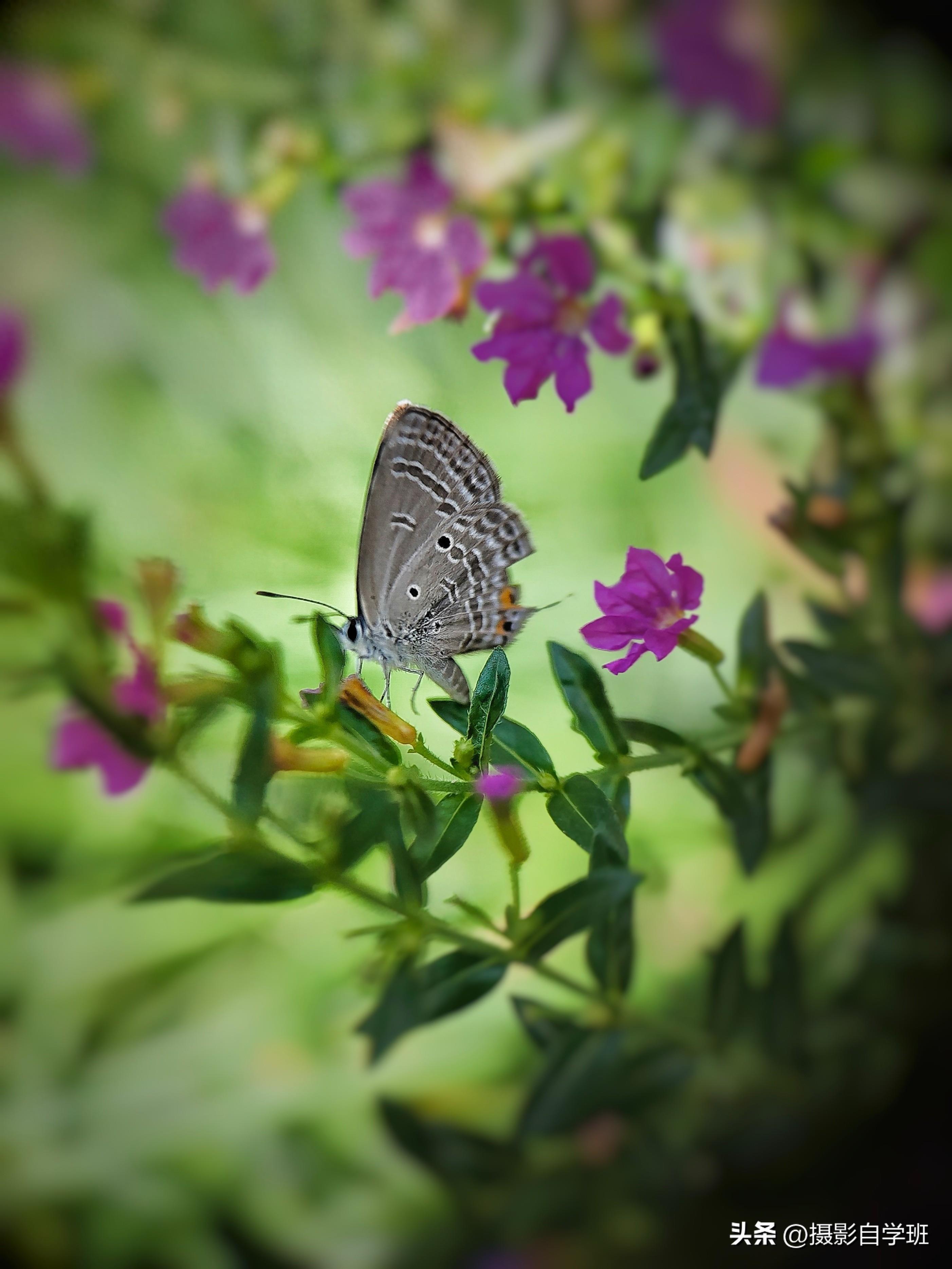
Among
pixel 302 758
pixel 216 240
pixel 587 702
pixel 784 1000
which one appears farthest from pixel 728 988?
pixel 216 240

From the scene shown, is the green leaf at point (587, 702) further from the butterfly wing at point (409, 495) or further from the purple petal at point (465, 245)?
the purple petal at point (465, 245)

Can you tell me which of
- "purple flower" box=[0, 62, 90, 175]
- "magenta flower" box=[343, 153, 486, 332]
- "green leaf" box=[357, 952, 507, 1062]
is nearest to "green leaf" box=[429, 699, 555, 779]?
"green leaf" box=[357, 952, 507, 1062]

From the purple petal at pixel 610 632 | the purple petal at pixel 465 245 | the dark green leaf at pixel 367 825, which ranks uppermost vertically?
the purple petal at pixel 465 245

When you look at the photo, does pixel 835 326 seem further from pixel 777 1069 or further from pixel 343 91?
pixel 777 1069

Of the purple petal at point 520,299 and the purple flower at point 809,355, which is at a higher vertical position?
the purple flower at point 809,355

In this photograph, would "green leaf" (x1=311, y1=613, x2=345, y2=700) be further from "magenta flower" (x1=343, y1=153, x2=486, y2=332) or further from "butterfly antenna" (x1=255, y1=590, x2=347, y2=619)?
"magenta flower" (x1=343, y1=153, x2=486, y2=332)

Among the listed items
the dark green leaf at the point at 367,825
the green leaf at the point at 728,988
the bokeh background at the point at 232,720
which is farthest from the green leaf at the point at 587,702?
the green leaf at the point at 728,988
